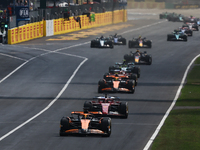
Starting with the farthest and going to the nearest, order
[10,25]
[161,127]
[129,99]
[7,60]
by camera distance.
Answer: [10,25], [7,60], [129,99], [161,127]

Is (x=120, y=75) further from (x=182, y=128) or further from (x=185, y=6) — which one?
(x=185, y=6)

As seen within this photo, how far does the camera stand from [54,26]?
267 ft

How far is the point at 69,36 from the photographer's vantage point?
266 ft

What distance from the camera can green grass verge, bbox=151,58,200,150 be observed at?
2138cm

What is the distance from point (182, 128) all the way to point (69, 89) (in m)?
15.0

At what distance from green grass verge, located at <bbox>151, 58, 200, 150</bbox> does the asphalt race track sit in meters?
0.64

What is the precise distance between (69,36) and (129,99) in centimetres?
4724

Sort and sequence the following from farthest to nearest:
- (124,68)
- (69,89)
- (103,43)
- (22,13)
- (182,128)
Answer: (22,13) < (103,43) < (124,68) < (69,89) < (182,128)

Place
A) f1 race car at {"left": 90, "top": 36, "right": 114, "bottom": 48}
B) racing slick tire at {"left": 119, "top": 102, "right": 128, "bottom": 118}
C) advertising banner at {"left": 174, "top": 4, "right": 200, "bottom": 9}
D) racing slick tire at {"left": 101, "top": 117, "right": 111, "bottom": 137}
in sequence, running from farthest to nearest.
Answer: advertising banner at {"left": 174, "top": 4, "right": 200, "bottom": 9} → f1 race car at {"left": 90, "top": 36, "right": 114, "bottom": 48} → racing slick tire at {"left": 119, "top": 102, "right": 128, "bottom": 118} → racing slick tire at {"left": 101, "top": 117, "right": 111, "bottom": 137}

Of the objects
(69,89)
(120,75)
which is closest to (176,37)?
(120,75)

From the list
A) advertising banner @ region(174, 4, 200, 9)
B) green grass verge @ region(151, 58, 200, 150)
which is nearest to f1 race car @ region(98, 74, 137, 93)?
green grass verge @ region(151, 58, 200, 150)

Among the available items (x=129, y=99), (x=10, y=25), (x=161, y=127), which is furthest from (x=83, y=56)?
(x=161, y=127)

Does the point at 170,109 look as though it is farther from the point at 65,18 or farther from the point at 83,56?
the point at 65,18

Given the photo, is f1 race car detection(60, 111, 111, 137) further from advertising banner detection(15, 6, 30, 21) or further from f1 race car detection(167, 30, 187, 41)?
f1 race car detection(167, 30, 187, 41)
